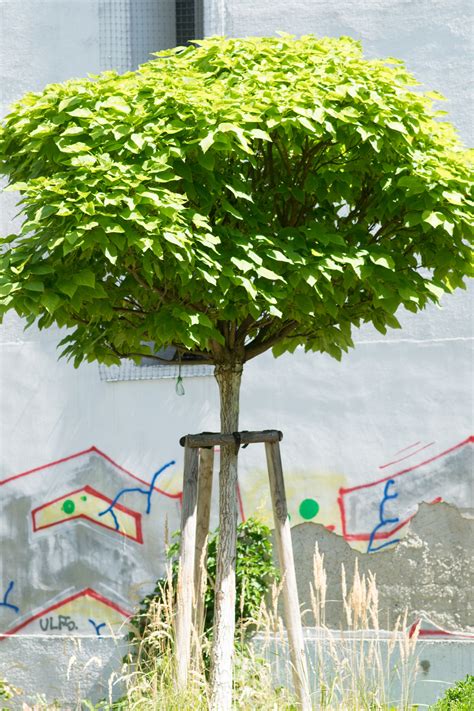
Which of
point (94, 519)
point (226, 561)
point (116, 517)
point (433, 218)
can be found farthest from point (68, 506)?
point (433, 218)

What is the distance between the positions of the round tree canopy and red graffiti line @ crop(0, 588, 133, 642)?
3741mm

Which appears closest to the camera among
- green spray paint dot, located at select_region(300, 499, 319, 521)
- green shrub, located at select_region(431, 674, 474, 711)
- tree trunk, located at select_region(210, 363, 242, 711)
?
tree trunk, located at select_region(210, 363, 242, 711)

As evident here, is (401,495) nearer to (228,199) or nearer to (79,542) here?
(79,542)

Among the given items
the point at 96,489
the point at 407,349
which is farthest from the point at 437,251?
the point at 96,489

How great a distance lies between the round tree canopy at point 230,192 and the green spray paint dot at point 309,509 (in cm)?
310

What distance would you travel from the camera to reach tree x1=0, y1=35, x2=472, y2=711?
13.6 feet

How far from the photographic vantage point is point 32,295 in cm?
416

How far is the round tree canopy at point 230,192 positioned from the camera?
415 cm

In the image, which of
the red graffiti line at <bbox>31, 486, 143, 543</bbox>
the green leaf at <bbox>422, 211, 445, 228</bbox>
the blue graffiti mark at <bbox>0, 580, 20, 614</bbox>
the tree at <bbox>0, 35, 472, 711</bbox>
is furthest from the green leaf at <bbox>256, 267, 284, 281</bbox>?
the blue graffiti mark at <bbox>0, 580, 20, 614</bbox>

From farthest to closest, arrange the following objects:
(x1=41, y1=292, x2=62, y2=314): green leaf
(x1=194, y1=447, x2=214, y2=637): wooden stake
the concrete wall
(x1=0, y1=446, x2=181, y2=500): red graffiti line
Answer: (x1=0, y1=446, x2=181, y2=500): red graffiti line, the concrete wall, (x1=194, y1=447, x2=214, y2=637): wooden stake, (x1=41, y1=292, x2=62, y2=314): green leaf

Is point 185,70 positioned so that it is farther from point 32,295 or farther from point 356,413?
point 356,413

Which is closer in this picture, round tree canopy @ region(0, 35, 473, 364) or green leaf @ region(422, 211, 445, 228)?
round tree canopy @ region(0, 35, 473, 364)

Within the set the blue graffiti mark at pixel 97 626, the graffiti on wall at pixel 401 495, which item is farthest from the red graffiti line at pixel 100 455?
the graffiti on wall at pixel 401 495

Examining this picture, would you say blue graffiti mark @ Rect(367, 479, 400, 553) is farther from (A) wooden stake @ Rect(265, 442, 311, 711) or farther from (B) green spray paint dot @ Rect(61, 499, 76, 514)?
(A) wooden stake @ Rect(265, 442, 311, 711)
